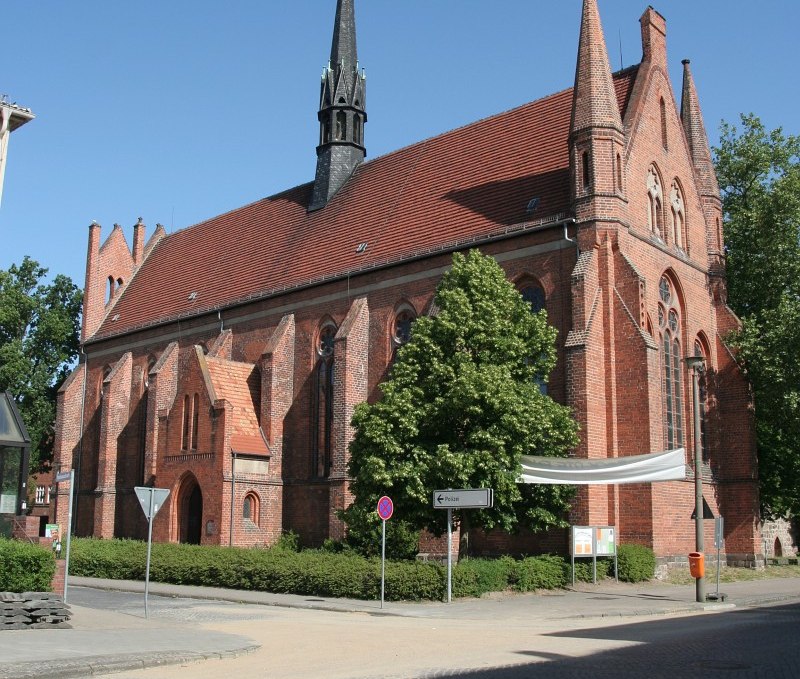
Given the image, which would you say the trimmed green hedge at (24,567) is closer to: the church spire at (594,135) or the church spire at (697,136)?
the church spire at (594,135)

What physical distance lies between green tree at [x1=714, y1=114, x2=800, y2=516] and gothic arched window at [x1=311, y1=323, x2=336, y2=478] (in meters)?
14.4

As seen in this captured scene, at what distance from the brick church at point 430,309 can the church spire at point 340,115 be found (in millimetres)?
93

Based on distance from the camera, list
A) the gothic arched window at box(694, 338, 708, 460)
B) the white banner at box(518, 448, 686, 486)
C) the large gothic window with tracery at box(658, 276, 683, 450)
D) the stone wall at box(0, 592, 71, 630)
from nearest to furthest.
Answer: the stone wall at box(0, 592, 71, 630)
the white banner at box(518, 448, 686, 486)
the large gothic window with tracery at box(658, 276, 683, 450)
the gothic arched window at box(694, 338, 708, 460)

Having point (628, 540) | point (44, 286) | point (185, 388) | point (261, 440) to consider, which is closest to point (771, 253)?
point (628, 540)

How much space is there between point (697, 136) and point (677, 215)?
4.30 meters

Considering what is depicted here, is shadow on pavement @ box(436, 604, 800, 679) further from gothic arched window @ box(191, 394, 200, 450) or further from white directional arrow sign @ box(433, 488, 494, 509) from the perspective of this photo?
gothic arched window @ box(191, 394, 200, 450)

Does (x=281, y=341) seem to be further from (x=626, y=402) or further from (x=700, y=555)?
(x=700, y=555)

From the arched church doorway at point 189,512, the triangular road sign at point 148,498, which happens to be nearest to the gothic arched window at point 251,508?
the arched church doorway at point 189,512

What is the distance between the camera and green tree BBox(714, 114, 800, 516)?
3020 cm

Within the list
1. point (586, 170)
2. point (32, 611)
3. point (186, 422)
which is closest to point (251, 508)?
point (186, 422)

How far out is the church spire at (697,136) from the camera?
33469 millimetres

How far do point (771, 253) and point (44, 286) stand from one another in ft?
124

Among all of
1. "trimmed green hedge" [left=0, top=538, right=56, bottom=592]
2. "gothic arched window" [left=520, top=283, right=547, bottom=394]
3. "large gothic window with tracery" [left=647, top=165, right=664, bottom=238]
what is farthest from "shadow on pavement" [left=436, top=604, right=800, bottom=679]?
"large gothic window with tracery" [left=647, top=165, right=664, bottom=238]

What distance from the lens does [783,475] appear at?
1334 inches
